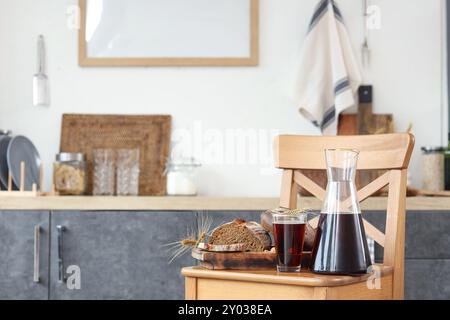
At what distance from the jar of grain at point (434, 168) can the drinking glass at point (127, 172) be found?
126 cm

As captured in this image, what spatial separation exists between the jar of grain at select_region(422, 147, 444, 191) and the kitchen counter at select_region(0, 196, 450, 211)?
0.25 metres

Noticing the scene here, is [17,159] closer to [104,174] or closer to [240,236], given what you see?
[104,174]

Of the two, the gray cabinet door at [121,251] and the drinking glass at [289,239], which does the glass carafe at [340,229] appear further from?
the gray cabinet door at [121,251]

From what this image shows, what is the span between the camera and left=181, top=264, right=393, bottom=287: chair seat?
1.38 m

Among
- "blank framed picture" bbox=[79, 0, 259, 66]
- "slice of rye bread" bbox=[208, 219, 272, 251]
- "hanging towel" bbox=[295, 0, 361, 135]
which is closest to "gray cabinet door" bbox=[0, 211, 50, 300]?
"blank framed picture" bbox=[79, 0, 259, 66]

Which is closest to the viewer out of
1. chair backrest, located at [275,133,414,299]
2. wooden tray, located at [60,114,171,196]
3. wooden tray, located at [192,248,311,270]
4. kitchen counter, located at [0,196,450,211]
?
wooden tray, located at [192,248,311,270]

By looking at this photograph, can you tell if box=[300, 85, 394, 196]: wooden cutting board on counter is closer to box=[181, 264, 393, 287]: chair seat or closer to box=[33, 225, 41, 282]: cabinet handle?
box=[33, 225, 41, 282]: cabinet handle

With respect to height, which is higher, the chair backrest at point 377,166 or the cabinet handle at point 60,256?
the chair backrest at point 377,166

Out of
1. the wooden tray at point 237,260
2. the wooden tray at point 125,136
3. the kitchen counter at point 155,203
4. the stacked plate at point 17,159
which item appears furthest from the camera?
the wooden tray at point 125,136

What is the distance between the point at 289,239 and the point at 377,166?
583 mm

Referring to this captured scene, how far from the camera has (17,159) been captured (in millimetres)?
3361

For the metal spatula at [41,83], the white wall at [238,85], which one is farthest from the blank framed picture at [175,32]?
the metal spatula at [41,83]

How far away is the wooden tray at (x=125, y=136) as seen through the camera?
3469mm

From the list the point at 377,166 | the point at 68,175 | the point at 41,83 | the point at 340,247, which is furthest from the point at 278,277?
the point at 41,83
